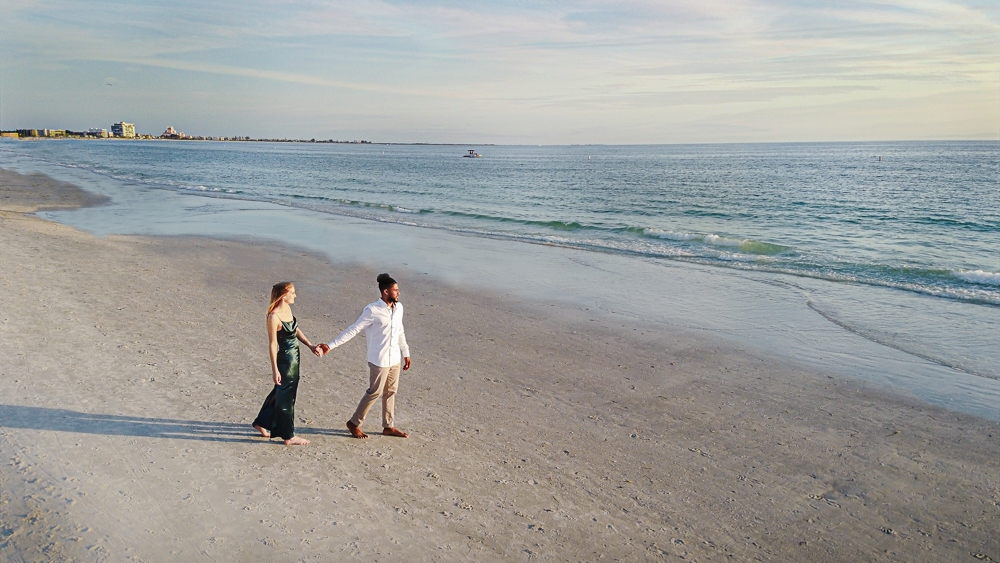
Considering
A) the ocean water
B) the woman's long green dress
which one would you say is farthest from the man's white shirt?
the ocean water

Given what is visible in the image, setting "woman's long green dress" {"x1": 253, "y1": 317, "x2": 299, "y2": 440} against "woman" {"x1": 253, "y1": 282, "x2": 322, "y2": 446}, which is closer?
"woman" {"x1": 253, "y1": 282, "x2": 322, "y2": 446}

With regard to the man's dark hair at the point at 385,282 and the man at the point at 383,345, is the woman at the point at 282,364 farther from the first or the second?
the man's dark hair at the point at 385,282

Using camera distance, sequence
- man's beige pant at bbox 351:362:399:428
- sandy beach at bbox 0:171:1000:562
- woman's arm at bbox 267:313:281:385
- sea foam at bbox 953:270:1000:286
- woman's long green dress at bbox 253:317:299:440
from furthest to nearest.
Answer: sea foam at bbox 953:270:1000:286 < man's beige pant at bbox 351:362:399:428 < woman's long green dress at bbox 253:317:299:440 < woman's arm at bbox 267:313:281:385 < sandy beach at bbox 0:171:1000:562

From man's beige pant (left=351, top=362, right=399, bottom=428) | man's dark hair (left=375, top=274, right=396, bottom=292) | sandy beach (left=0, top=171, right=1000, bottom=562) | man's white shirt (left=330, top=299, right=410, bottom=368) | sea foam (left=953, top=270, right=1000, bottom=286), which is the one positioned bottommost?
sandy beach (left=0, top=171, right=1000, bottom=562)

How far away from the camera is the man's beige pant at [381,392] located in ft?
19.4

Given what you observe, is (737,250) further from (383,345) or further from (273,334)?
(273,334)

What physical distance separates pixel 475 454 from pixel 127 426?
346 centimetres

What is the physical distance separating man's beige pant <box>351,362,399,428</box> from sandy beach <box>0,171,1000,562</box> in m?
0.24

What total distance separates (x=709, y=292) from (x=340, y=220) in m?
17.5

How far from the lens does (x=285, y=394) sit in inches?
229

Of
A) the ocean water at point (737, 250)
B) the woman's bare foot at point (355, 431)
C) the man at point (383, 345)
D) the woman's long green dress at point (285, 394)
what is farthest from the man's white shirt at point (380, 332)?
the ocean water at point (737, 250)

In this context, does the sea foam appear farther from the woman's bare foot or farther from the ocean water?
the woman's bare foot

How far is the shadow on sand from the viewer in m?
5.95

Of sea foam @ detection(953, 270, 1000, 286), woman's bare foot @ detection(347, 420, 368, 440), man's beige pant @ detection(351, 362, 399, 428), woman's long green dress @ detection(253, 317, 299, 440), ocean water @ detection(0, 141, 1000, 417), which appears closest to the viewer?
woman's long green dress @ detection(253, 317, 299, 440)
